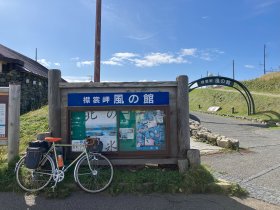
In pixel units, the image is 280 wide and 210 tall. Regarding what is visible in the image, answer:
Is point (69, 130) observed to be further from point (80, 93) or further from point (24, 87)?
point (24, 87)

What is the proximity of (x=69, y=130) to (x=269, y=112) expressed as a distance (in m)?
30.1

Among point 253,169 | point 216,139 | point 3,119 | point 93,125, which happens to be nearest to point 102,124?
point 93,125

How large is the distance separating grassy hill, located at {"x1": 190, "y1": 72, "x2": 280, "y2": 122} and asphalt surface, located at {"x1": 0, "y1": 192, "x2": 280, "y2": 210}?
25.1 m

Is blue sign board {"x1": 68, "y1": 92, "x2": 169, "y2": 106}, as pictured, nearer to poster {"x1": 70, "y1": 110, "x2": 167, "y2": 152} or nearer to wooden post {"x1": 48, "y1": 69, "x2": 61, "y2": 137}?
poster {"x1": 70, "y1": 110, "x2": 167, "y2": 152}

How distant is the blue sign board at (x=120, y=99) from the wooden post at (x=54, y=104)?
0.99ft

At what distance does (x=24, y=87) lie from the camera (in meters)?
16.2

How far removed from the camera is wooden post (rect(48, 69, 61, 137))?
604 centimetres

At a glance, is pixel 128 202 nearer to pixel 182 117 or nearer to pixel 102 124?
pixel 102 124

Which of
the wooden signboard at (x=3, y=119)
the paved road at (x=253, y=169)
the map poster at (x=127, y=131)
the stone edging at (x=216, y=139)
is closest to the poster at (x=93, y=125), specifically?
the map poster at (x=127, y=131)

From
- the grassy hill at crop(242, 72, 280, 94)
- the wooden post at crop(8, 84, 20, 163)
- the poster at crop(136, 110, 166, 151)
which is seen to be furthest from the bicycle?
the grassy hill at crop(242, 72, 280, 94)

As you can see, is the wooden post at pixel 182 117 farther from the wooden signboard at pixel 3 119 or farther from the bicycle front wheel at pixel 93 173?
the wooden signboard at pixel 3 119

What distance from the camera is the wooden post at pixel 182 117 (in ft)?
19.7

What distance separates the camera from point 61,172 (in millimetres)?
5258

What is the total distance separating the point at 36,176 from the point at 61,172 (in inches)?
19.1
